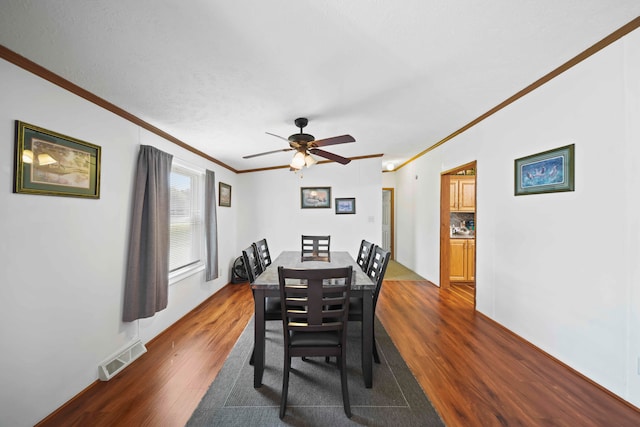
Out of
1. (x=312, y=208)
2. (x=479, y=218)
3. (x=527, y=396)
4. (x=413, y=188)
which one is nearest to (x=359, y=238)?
(x=312, y=208)

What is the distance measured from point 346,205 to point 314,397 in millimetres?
3758

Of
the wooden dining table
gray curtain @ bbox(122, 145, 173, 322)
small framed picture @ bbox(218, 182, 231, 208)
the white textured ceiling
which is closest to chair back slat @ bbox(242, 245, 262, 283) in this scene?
the wooden dining table

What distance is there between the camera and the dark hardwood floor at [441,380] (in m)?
1.61

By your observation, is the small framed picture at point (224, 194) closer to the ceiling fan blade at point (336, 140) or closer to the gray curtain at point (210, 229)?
the gray curtain at point (210, 229)

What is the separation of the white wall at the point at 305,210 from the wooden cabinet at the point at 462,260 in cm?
141

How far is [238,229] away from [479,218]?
4.41 meters

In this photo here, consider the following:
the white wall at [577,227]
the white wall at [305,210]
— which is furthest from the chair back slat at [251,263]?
the white wall at [577,227]

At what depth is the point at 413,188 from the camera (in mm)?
5469

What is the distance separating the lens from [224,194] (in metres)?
4.59

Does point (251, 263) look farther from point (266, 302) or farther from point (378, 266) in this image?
point (378, 266)

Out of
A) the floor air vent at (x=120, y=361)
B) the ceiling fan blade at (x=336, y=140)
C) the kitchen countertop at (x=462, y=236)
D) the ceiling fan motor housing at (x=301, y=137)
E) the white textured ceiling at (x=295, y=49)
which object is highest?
the white textured ceiling at (x=295, y=49)

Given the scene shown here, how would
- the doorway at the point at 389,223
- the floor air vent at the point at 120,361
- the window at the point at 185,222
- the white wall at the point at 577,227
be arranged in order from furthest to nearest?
the doorway at the point at 389,223 → the window at the point at 185,222 → the floor air vent at the point at 120,361 → the white wall at the point at 577,227

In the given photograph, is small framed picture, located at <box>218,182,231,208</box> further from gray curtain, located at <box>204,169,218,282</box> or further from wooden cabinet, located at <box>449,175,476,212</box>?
wooden cabinet, located at <box>449,175,476,212</box>

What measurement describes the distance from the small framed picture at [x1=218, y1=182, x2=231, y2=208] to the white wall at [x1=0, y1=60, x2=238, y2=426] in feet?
6.57
